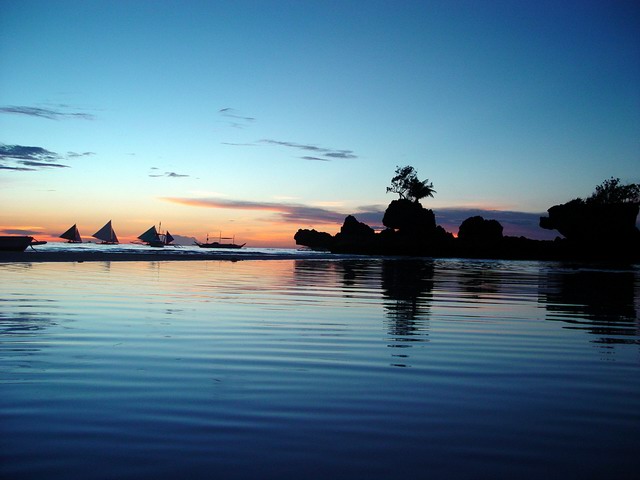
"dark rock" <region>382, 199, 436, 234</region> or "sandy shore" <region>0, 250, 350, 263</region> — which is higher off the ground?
"dark rock" <region>382, 199, 436, 234</region>

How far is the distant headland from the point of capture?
3900 inches

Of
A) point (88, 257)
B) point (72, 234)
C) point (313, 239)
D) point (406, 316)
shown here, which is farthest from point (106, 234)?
point (406, 316)

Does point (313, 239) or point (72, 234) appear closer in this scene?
point (72, 234)

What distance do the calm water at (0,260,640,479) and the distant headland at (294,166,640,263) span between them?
311ft

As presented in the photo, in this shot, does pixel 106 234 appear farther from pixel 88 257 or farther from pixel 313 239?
pixel 88 257

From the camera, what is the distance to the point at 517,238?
4323 inches

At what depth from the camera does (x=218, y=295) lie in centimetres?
1513

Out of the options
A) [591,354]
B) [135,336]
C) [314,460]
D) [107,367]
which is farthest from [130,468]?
[591,354]

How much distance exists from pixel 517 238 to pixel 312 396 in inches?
4431

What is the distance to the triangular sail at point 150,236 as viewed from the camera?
142 m

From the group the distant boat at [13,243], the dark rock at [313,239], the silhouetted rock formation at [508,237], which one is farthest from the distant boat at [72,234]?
the distant boat at [13,243]

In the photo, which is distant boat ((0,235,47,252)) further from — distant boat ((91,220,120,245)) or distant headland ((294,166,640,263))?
distant boat ((91,220,120,245))

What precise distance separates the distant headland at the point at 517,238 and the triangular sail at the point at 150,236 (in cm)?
4937

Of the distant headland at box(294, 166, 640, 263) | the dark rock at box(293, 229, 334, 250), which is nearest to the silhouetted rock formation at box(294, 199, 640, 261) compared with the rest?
the distant headland at box(294, 166, 640, 263)
